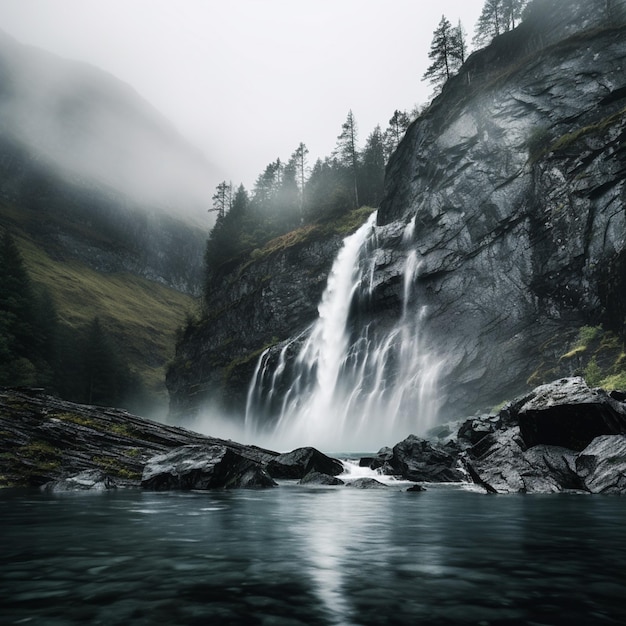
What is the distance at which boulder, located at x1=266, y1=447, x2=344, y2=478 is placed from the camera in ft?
69.4

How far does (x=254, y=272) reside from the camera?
72.2m

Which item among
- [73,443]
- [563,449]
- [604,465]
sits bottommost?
[604,465]

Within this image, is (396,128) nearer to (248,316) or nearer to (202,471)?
(248,316)

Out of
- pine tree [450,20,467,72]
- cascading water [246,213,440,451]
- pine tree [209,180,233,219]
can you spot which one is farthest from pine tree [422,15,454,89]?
pine tree [209,180,233,219]

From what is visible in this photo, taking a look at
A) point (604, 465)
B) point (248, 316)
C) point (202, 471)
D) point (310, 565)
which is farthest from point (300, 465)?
point (248, 316)

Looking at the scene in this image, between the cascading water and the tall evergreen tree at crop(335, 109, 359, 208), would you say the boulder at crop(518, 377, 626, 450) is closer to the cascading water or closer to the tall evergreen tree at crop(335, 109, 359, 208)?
the cascading water

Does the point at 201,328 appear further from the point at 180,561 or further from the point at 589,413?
the point at 180,561

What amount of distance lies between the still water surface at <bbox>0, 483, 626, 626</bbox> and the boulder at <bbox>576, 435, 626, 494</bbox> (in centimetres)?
278

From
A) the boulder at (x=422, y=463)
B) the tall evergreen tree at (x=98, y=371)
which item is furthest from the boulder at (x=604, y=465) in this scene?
the tall evergreen tree at (x=98, y=371)

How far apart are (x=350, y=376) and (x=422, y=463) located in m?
26.5

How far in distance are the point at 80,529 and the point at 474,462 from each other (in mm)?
14245

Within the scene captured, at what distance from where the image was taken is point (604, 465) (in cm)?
1392

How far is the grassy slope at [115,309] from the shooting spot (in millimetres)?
126575

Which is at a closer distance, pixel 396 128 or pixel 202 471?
pixel 202 471
